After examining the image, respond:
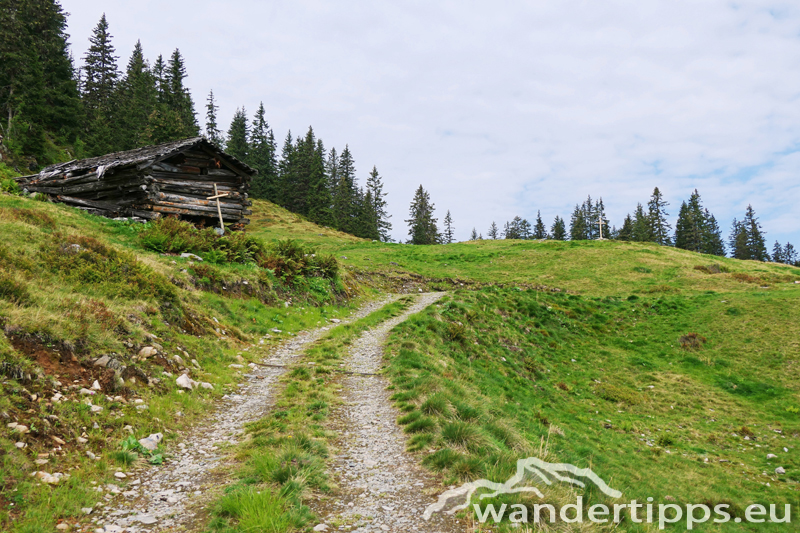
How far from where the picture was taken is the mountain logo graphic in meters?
4.82

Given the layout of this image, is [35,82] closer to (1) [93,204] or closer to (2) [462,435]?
(1) [93,204]

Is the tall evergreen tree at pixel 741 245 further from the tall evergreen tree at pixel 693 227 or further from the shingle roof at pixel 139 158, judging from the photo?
the shingle roof at pixel 139 158

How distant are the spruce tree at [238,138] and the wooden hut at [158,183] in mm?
65040

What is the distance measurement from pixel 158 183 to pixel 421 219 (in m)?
70.3

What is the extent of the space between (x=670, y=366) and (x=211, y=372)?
19989mm

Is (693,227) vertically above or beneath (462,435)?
above

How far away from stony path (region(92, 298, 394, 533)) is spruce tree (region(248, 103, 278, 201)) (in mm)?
79956

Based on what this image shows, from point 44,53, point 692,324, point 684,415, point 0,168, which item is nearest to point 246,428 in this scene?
point 684,415

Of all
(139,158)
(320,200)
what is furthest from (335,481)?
(320,200)

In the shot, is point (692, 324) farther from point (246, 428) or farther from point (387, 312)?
point (246, 428)

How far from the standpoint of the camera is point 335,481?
219 inches

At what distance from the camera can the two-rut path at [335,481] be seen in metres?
4.57

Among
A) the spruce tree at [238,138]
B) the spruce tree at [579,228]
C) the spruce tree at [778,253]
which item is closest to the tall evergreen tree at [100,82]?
the spruce tree at [238,138]

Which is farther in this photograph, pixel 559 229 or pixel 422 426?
pixel 559 229
